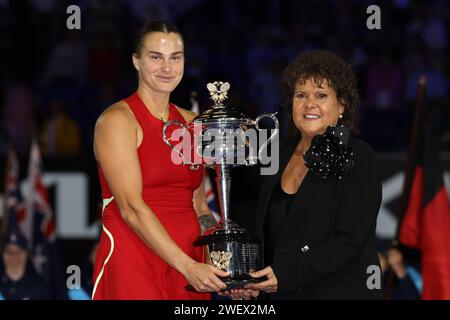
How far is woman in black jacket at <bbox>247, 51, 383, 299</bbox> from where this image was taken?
426 cm

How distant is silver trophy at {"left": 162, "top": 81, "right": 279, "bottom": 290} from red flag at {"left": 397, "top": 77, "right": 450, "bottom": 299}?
3.08 metres

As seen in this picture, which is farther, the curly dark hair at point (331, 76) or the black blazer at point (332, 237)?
the curly dark hair at point (331, 76)

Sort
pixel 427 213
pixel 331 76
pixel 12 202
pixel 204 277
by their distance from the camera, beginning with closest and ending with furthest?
pixel 204 277, pixel 331 76, pixel 427 213, pixel 12 202

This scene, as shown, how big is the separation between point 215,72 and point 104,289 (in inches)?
228

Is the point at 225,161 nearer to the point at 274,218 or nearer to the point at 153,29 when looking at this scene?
the point at 274,218

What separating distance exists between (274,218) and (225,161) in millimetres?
374


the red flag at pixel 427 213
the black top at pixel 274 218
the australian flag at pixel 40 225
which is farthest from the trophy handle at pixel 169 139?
the australian flag at pixel 40 225

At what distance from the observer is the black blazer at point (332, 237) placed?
4254mm

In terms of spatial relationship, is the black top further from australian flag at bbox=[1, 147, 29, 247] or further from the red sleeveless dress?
australian flag at bbox=[1, 147, 29, 247]

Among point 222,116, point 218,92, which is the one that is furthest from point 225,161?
point 218,92

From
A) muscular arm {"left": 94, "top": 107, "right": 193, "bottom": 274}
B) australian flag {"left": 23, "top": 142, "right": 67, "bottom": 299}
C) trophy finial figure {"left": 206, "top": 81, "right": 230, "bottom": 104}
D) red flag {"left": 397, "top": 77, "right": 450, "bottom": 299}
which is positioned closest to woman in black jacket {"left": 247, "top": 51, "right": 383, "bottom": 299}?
trophy finial figure {"left": 206, "top": 81, "right": 230, "bottom": 104}

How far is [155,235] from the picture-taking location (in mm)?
4156

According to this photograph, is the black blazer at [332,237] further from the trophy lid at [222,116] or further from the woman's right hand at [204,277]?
the trophy lid at [222,116]
